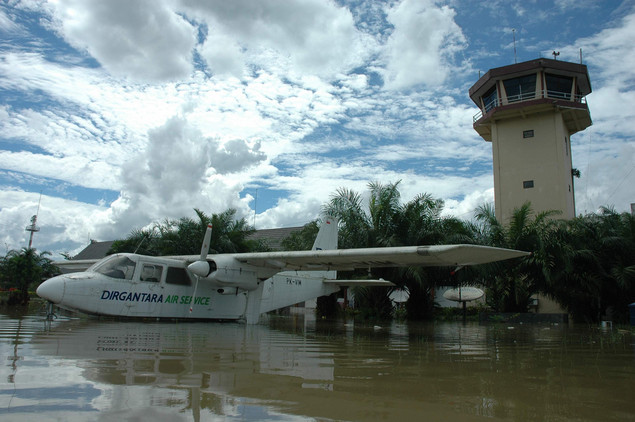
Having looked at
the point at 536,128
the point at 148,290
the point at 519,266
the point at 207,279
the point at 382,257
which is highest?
the point at 536,128

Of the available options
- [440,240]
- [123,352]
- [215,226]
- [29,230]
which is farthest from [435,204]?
[29,230]

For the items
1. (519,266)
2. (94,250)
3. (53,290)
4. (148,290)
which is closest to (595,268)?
(519,266)

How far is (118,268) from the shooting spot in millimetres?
12172

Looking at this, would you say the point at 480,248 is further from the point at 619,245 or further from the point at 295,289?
the point at 619,245

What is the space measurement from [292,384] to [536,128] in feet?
98.7

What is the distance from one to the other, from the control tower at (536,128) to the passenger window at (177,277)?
22.0 meters

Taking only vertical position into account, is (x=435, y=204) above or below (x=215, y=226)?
above

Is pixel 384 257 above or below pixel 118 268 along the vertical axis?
above

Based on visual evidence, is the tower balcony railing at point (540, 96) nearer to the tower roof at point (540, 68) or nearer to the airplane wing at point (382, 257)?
the tower roof at point (540, 68)

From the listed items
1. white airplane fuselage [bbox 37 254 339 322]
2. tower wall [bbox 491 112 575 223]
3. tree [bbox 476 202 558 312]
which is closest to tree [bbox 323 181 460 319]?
tree [bbox 476 202 558 312]

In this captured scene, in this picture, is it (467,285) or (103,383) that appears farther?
(467,285)

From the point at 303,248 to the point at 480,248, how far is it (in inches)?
577

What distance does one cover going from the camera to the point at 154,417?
279 cm

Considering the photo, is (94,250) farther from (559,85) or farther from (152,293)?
(559,85)
